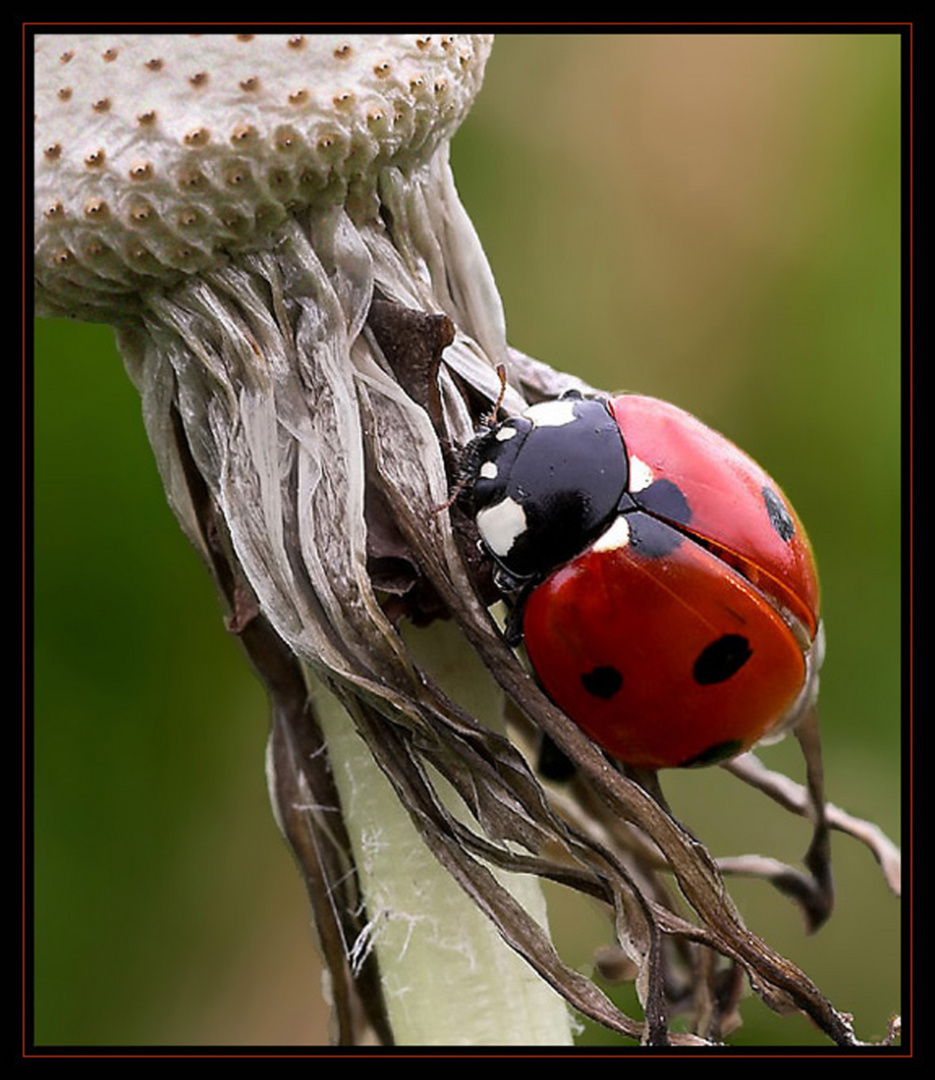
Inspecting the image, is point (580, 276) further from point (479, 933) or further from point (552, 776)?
point (479, 933)

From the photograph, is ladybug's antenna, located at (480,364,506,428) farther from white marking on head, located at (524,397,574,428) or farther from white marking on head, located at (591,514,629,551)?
white marking on head, located at (591,514,629,551)

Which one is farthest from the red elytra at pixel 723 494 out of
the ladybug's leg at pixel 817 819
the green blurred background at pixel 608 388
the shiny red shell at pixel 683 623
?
the green blurred background at pixel 608 388

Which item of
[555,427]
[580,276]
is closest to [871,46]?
[580,276]

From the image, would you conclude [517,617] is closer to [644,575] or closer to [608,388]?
[644,575]

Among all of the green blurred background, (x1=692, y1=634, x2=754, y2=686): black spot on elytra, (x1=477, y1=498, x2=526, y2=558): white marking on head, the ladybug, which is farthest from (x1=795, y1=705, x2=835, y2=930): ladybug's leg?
the green blurred background

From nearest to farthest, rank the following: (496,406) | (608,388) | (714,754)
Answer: (496,406), (714,754), (608,388)

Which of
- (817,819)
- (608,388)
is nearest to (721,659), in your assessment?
(817,819)
